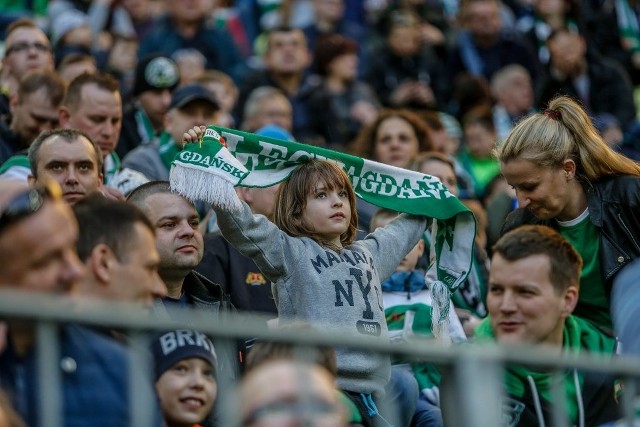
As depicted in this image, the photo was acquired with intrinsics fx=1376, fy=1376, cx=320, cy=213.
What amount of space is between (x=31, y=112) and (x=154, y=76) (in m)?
1.53

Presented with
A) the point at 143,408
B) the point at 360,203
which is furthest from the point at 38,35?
the point at 143,408

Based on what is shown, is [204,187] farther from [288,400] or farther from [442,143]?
[442,143]

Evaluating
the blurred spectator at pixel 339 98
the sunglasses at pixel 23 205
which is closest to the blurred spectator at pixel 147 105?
the blurred spectator at pixel 339 98

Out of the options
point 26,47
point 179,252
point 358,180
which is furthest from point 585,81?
point 179,252

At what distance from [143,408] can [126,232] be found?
1200mm

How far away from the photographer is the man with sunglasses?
13.5 feet

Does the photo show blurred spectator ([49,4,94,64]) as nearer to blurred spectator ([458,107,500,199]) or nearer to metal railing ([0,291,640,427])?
blurred spectator ([458,107,500,199])

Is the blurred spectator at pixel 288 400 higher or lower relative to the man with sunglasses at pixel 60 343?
lower

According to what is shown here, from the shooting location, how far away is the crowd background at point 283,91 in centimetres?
741

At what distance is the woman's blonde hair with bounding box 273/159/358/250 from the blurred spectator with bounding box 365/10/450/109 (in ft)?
25.2

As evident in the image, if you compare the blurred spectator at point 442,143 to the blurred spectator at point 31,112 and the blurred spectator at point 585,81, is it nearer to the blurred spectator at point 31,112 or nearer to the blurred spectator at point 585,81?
the blurred spectator at point 585,81

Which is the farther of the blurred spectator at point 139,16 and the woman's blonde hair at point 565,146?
the blurred spectator at point 139,16

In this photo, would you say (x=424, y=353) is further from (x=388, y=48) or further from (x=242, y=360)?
(x=388, y=48)

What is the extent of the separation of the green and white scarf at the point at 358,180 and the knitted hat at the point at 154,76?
357 centimetres
